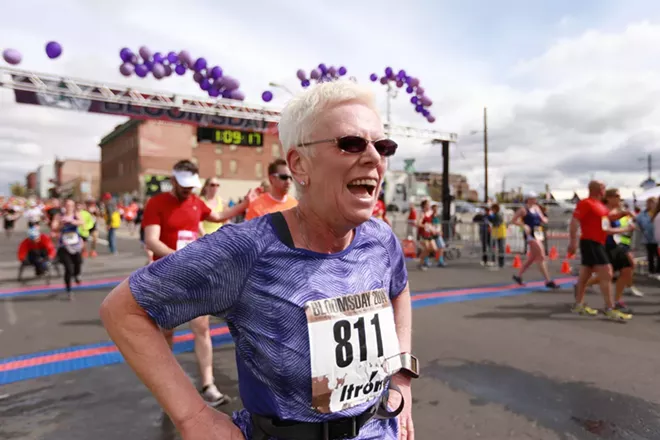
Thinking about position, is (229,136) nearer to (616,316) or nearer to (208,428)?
(616,316)

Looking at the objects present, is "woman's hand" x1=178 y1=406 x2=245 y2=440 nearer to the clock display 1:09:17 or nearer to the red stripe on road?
A: the red stripe on road

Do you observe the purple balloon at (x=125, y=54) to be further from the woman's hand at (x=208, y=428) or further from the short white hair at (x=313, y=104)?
the woman's hand at (x=208, y=428)

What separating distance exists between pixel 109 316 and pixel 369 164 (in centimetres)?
81

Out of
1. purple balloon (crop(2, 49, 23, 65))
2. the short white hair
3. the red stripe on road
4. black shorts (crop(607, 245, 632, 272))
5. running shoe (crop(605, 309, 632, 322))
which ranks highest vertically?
purple balloon (crop(2, 49, 23, 65))

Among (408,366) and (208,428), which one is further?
(408,366)

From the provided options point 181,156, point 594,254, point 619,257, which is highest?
point 181,156

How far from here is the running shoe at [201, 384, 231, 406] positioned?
3592 mm

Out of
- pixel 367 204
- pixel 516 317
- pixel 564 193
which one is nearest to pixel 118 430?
pixel 367 204

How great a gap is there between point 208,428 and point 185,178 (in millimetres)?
3084

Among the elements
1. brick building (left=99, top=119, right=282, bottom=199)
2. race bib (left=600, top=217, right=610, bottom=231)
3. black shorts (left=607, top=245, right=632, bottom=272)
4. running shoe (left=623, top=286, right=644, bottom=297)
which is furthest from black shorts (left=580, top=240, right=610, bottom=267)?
brick building (left=99, top=119, right=282, bottom=199)

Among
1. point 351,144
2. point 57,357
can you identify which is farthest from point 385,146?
point 57,357

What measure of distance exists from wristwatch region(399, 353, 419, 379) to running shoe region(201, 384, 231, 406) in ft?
8.14

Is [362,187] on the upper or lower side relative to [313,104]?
lower

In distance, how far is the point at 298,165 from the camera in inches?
53.6
